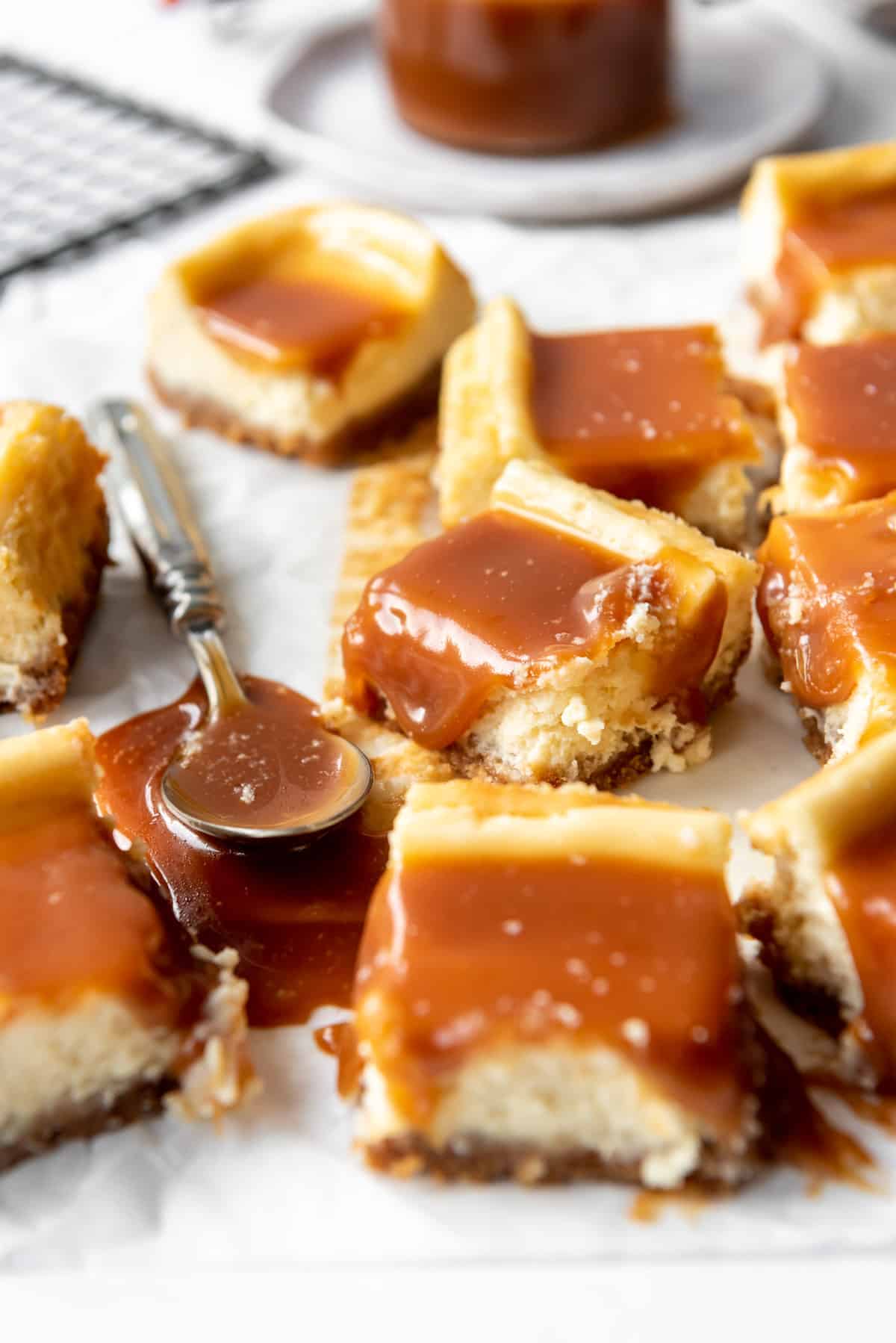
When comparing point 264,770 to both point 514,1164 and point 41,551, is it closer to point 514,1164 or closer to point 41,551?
point 41,551

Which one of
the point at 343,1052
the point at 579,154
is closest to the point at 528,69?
the point at 579,154

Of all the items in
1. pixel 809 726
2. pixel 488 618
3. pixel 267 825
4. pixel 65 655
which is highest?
pixel 488 618

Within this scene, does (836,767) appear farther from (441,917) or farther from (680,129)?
(680,129)

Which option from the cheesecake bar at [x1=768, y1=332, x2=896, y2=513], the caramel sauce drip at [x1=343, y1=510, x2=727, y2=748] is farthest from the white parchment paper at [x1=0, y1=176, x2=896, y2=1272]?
the cheesecake bar at [x1=768, y1=332, x2=896, y2=513]

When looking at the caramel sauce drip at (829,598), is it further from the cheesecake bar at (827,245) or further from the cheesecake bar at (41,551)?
the cheesecake bar at (41,551)

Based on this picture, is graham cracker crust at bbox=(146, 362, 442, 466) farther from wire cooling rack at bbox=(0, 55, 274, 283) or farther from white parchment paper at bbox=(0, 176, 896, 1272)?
wire cooling rack at bbox=(0, 55, 274, 283)

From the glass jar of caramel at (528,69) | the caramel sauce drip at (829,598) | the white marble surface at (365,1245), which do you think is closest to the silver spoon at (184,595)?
the white marble surface at (365,1245)
